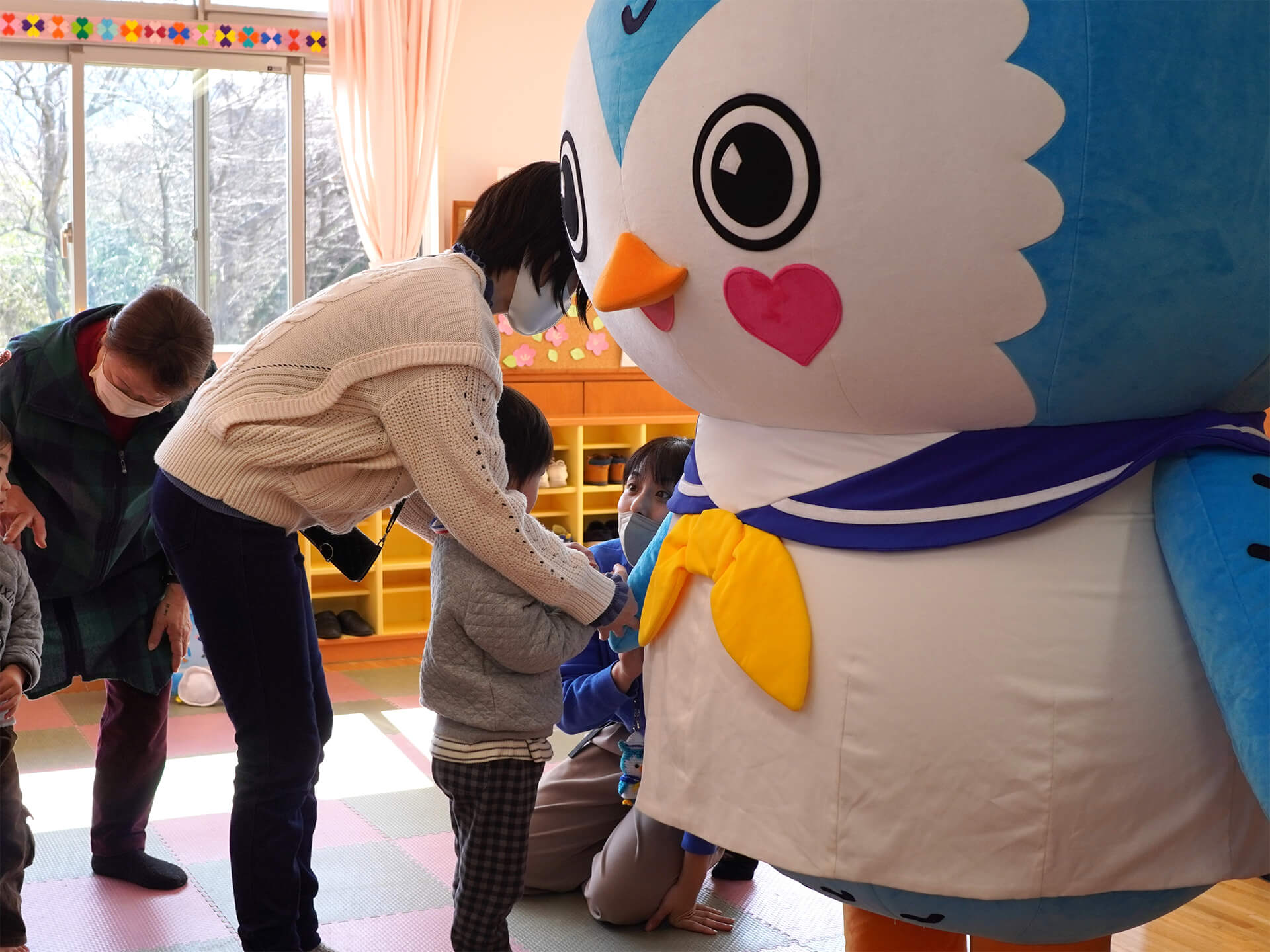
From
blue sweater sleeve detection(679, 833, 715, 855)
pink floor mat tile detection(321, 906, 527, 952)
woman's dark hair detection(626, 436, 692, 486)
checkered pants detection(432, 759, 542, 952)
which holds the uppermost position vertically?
woman's dark hair detection(626, 436, 692, 486)

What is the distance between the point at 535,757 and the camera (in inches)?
76.2

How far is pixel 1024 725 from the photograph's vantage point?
1.15 metres

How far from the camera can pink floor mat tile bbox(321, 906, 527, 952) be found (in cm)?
239

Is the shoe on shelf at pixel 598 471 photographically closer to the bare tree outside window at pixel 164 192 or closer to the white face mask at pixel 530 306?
the bare tree outside window at pixel 164 192

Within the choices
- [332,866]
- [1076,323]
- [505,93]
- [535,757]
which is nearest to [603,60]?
[1076,323]

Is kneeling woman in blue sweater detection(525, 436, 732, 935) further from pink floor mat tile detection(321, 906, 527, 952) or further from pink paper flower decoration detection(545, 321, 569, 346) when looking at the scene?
pink paper flower decoration detection(545, 321, 569, 346)

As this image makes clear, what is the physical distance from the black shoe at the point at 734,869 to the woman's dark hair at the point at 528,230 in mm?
1460

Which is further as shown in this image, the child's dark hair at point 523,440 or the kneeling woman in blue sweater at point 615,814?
the kneeling woman in blue sweater at point 615,814

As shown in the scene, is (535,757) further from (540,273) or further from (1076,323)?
(1076,323)

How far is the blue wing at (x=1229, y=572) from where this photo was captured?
1061 mm

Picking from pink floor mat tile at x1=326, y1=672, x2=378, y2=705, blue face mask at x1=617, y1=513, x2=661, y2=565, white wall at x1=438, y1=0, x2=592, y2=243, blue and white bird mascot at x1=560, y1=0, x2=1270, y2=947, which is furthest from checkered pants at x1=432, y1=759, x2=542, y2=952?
white wall at x1=438, y1=0, x2=592, y2=243

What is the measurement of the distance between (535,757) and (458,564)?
1.08 feet

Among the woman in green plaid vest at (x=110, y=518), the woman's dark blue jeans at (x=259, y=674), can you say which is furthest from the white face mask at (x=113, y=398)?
the woman's dark blue jeans at (x=259, y=674)

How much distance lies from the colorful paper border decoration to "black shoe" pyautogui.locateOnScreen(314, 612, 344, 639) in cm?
244
